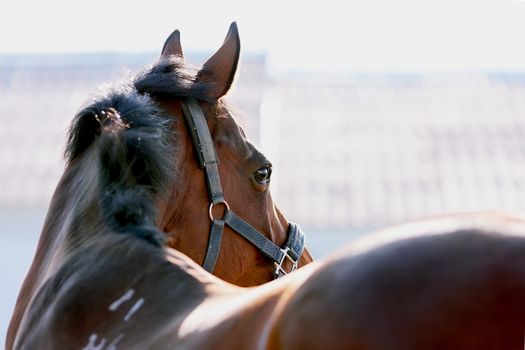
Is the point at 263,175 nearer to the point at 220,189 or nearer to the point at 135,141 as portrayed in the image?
the point at 220,189

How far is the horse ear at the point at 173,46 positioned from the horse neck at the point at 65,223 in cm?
86

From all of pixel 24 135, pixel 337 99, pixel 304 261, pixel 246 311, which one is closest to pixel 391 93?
pixel 337 99

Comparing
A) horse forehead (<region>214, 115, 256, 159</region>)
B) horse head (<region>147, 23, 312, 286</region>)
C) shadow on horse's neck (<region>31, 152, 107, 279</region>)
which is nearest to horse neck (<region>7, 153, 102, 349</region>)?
shadow on horse's neck (<region>31, 152, 107, 279</region>)

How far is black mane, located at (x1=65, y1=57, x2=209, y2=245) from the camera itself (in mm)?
3008

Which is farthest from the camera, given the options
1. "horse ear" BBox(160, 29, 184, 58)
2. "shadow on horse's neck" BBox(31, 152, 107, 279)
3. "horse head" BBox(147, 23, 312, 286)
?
"horse ear" BBox(160, 29, 184, 58)

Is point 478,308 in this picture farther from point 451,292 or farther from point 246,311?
point 246,311

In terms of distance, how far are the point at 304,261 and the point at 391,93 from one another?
15165 millimetres

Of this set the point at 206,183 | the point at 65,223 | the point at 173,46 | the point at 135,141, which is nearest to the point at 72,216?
the point at 65,223

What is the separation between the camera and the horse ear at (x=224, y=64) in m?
3.86

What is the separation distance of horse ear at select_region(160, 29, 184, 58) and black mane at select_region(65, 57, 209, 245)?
15.3 inches

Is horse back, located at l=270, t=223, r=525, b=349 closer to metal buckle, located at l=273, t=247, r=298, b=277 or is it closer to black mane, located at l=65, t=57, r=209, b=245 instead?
black mane, located at l=65, t=57, r=209, b=245

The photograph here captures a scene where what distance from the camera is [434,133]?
16.8 meters

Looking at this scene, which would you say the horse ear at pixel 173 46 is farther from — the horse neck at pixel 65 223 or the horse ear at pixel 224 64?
the horse neck at pixel 65 223

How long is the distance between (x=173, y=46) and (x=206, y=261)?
102cm
